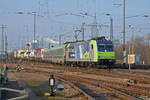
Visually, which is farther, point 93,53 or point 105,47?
point 105,47

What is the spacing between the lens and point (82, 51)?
3375cm

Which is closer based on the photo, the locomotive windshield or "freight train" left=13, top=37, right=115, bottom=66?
→ "freight train" left=13, top=37, right=115, bottom=66

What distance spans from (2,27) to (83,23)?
98.0 feet

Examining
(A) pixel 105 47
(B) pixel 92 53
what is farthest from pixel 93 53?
(A) pixel 105 47

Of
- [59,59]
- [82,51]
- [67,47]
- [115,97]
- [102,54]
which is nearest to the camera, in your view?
[115,97]

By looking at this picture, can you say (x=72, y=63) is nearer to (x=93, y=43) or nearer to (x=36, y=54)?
(x=93, y=43)

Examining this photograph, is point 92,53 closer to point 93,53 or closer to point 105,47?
point 93,53

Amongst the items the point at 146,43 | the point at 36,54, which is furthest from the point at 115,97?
the point at 146,43

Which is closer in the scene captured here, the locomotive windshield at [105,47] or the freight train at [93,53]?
the freight train at [93,53]

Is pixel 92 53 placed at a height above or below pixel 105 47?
→ below

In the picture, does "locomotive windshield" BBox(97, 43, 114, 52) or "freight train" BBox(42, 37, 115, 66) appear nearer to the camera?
"freight train" BBox(42, 37, 115, 66)

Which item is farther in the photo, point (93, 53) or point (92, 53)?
point (92, 53)

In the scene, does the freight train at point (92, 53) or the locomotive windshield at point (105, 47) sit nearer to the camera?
the freight train at point (92, 53)

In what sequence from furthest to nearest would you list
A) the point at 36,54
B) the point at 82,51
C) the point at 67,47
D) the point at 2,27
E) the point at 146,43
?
1. the point at 146,43
2. the point at 36,54
3. the point at 2,27
4. the point at 67,47
5. the point at 82,51
